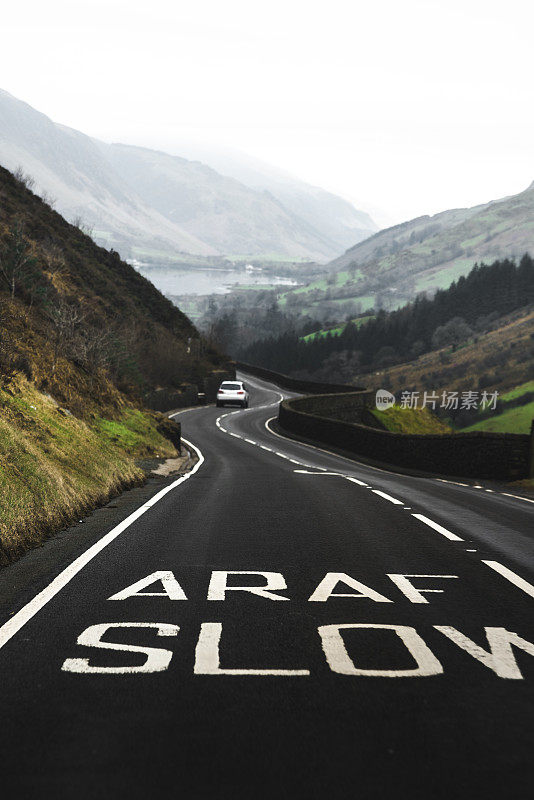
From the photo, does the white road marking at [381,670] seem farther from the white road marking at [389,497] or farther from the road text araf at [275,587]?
the white road marking at [389,497]

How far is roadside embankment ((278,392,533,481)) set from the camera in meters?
19.3

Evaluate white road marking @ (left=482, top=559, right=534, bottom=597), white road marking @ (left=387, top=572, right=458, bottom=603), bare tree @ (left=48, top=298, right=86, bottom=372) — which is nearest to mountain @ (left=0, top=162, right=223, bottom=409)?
bare tree @ (left=48, top=298, right=86, bottom=372)

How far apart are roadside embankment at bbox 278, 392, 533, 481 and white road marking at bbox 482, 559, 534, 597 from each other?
1205cm

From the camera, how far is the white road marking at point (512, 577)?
638 centimetres

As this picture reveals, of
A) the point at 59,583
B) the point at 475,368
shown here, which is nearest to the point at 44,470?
the point at 59,583

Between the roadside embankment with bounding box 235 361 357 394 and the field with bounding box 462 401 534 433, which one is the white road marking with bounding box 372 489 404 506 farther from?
the field with bounding box 462 401 534 433

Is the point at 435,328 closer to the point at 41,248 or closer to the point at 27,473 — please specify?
the point at 41,248

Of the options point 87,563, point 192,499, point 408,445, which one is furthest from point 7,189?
point 87,563

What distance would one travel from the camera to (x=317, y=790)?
2.85m

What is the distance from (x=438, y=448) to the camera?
22.5 metres

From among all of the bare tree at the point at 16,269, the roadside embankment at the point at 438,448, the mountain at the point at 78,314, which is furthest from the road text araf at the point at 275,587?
the bare tree at the point at 16,269

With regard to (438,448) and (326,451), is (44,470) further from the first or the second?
(326,451)

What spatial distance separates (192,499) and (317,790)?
9197mm

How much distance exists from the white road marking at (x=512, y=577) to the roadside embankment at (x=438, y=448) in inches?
474
